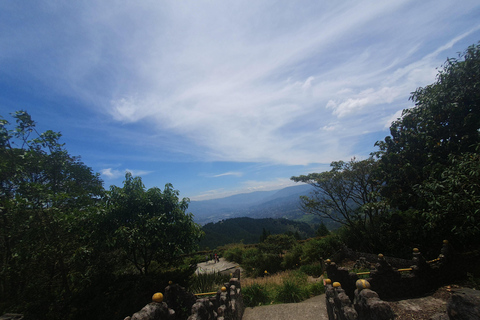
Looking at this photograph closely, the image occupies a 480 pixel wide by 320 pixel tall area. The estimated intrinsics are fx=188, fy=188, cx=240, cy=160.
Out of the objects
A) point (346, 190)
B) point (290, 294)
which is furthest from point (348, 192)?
point (290, 294)

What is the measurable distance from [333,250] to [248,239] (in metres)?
35.4

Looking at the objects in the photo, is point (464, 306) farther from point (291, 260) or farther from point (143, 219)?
point (291, 260)

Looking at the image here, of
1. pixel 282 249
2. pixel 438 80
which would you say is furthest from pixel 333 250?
pixel 438 80

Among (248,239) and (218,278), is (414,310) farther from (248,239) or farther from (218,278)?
(248,239)

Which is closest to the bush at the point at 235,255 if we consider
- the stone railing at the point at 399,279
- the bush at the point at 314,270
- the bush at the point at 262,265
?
the bush at the point at 262,265

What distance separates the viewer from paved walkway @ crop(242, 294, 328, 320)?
5.33 meters

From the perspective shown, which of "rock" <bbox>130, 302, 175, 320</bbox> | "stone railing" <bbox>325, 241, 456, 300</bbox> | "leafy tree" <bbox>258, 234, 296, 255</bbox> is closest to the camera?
"rock" <bbox>130, 302, 175, 320</bbox>

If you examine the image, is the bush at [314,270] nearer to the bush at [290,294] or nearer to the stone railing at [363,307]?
the bush at [290,294]

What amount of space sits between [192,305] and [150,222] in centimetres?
259

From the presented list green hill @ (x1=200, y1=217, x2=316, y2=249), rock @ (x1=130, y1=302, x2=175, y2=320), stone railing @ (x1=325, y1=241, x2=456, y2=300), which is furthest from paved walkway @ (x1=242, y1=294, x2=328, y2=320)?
green hill @ (x1=200, y1=217, x2=316, y2=249)

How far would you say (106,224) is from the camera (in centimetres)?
604

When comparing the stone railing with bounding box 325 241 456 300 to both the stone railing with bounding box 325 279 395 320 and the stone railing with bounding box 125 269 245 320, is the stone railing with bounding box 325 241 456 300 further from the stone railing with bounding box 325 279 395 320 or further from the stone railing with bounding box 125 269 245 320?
the stone railing with bounding box 125 269 245 320

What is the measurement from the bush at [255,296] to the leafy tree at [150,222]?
2710mm

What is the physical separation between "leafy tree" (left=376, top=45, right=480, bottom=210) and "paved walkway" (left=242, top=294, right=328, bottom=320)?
5053 mm
